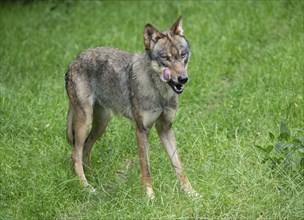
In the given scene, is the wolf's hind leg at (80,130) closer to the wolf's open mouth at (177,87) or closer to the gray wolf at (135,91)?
the gray wolf at (135,91)

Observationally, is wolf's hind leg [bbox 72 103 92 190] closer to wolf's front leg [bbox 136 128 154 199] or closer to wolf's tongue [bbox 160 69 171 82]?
wolf's front leg [bbox 136 128 154 199]

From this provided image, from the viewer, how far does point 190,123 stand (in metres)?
8.01

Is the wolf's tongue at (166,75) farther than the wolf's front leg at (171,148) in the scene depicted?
No

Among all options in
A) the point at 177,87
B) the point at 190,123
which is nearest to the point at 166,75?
the point at 177,87

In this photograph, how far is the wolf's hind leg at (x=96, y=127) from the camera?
7367mm

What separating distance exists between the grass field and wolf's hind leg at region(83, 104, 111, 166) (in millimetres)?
162

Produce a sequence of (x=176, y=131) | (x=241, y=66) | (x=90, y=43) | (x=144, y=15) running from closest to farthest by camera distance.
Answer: (x=176, y=131) < (x=241, y=66) < (x=90, y=43) < (x=144, y=15)

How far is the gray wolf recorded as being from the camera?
6.35 m

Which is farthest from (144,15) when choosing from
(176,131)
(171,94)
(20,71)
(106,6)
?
(171,94)

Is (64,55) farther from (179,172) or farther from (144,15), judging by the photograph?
(179,172)

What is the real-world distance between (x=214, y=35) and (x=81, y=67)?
391 cm

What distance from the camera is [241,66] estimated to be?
959 centimetres

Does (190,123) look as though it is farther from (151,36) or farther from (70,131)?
(151,36)

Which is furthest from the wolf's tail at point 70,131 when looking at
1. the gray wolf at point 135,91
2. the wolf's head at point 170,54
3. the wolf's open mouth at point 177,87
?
the wolf's open mouth at point 177,87
